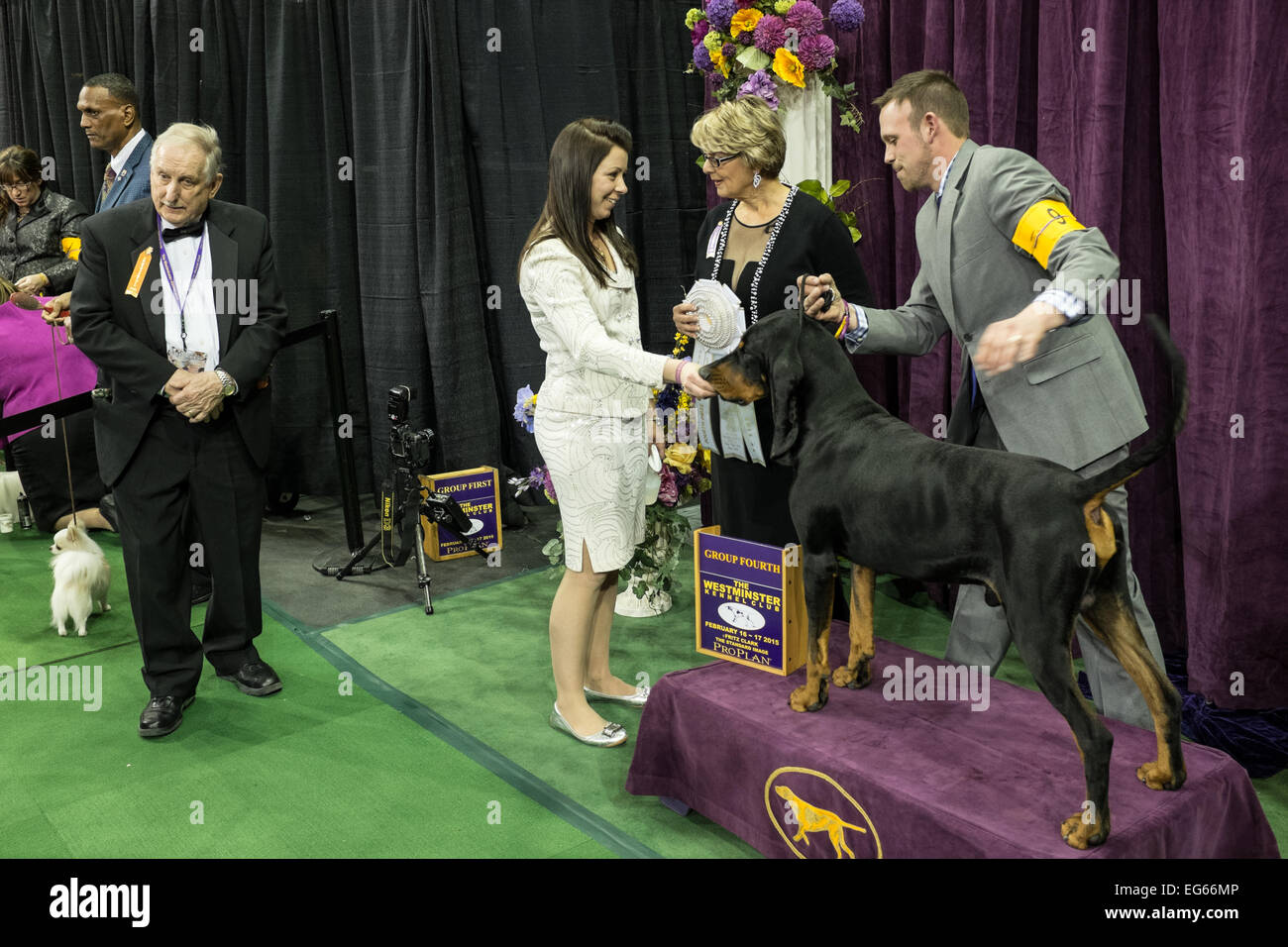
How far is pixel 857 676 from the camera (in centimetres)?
255

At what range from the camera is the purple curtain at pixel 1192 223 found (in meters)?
2.95

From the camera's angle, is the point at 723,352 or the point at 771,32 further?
the point at 771,32

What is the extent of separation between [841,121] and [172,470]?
2.49 meters

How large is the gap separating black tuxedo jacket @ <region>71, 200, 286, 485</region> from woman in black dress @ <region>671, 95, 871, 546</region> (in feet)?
4.16

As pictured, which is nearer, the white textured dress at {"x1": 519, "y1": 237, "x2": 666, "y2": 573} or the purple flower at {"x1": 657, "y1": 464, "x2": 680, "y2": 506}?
the white textured dress at {"x1": 519, "y1": 237, "x2": 666, "y2": 573}

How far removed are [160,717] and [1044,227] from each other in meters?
2.67

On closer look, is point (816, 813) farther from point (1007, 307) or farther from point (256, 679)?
point (256, 679)

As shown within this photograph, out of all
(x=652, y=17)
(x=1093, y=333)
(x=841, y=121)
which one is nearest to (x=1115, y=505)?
(x=1093, y=333)

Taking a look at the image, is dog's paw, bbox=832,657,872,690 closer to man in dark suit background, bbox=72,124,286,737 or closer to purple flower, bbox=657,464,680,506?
purple flower, bbox=657,464,680,506

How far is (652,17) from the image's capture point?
5949 millimetres

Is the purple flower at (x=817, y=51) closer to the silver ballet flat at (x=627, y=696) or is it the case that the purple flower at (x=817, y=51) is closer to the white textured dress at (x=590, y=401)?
the white textured dress at (x=590, y=401)

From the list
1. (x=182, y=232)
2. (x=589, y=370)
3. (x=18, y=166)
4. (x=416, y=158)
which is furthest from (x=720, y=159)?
(x=18, y=166)

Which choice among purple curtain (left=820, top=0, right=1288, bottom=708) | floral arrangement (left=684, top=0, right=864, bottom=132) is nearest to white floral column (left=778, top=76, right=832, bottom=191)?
floral arrangement (left=684, top=0, right=864, bottom=132)

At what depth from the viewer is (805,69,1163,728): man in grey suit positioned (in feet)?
8.18
